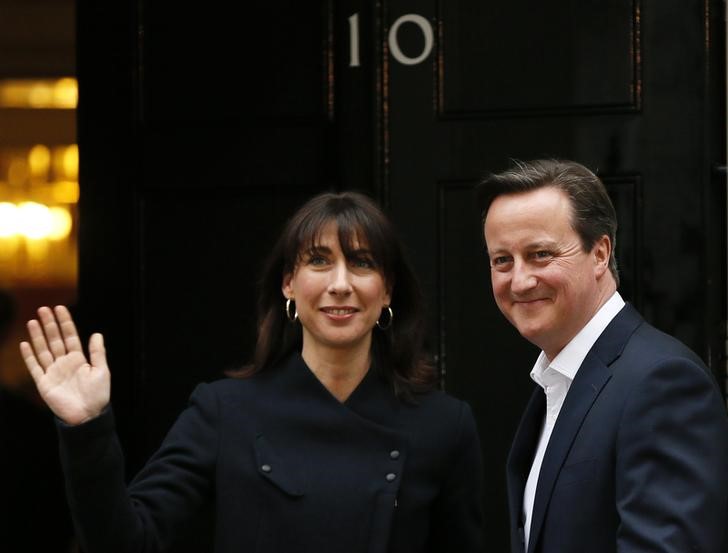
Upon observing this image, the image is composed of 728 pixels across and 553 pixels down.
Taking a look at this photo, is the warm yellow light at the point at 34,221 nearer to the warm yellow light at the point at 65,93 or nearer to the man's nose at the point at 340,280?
the warm yellow light at the point at 65,93

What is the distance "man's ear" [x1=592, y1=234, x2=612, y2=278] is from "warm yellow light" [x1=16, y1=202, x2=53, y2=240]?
9.65 feet

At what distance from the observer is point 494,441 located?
4492mm

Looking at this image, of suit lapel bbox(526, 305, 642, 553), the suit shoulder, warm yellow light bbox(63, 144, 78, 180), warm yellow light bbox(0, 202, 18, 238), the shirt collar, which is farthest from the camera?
warm yellow light bbox(0, 202, 18, 238)

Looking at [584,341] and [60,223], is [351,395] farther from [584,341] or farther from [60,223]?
[60,223]

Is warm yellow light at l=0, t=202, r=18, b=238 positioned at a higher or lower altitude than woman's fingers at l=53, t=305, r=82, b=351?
higher

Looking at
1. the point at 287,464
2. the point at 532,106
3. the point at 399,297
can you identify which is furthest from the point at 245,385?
the point at 532,106

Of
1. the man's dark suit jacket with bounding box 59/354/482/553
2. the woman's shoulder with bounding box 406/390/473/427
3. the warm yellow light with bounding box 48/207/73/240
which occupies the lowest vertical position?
the man's dark suit jacket with bounding box 59/354/482/553

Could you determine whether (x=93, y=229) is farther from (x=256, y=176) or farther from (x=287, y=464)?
(x=287, y=464)

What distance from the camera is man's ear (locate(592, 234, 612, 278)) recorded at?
2.71m

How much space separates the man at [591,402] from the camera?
233 centimetres

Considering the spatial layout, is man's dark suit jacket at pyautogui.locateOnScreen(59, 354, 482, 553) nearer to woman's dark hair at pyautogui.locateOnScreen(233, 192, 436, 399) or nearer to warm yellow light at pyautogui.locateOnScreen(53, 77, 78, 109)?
woman's dark hair at pyautogui.locateOnScreen(233, 192, 436, 399)

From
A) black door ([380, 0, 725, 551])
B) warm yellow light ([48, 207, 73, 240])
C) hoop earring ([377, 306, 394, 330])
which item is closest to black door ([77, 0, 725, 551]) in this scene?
black door ([380, 0, 725, 551])

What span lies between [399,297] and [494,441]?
3.35ft

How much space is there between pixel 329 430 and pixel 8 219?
2266 mm
